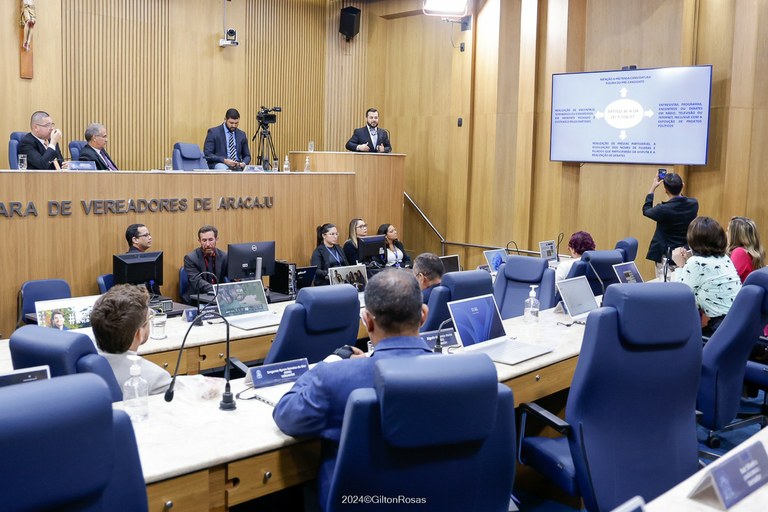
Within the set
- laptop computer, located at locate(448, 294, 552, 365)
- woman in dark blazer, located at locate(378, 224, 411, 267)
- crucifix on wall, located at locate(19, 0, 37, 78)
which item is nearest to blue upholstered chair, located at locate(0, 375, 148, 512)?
laptop computer, located at locate(448, 294, 552, 365)

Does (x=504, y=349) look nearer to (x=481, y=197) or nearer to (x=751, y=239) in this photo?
(x=751, y=239)

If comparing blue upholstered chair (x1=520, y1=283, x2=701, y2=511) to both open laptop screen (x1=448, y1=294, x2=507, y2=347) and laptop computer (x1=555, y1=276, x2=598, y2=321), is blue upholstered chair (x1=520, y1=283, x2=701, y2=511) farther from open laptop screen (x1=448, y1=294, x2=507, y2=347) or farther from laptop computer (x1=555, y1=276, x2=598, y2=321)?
laptop computer (x1=555, y1=276, x2=598, y2=321)

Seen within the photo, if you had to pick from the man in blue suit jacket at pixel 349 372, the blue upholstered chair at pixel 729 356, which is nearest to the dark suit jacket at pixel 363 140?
the blue upholstered chair at pixel 729 356

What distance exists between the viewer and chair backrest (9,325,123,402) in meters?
2.68

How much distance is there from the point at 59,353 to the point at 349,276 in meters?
3.36

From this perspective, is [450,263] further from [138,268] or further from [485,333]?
[485,333]

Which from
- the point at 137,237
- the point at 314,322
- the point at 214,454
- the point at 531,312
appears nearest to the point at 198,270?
the point at 137,237

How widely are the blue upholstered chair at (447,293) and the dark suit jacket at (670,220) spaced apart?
→ 4.30 metres

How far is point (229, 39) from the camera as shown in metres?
10.9

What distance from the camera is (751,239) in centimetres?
573

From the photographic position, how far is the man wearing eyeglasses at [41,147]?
279 inches

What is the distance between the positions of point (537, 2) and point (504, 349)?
759 cm

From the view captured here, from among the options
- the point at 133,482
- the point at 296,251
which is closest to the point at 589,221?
the point at 296,251

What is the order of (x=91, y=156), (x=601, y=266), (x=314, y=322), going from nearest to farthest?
(x=314, y=322) → (x=601, y=266) → (x=91, y=156)
